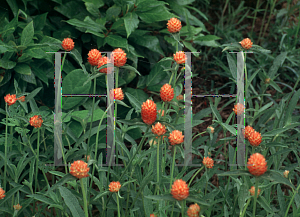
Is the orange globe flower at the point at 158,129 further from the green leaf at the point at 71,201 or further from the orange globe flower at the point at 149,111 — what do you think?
the green leaf at the point at 71,201

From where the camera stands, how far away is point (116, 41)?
157cm

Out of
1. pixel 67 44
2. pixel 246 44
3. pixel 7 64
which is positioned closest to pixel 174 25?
pixel 246 44

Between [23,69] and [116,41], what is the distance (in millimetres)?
460

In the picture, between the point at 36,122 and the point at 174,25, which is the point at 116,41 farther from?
the point at 36,122

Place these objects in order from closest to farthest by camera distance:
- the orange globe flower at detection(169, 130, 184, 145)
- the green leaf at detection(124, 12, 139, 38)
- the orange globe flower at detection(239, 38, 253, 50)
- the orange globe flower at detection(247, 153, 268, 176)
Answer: the orange globe flower at detection(247, 153, 268, 176) → the orange globe flower at detection(169, 130, 184, 145) → the orange globe flower at detection(239, 38, 253, 50) → the green leaf at detection(124, 12, 139, 38)

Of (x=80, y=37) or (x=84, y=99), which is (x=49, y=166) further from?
(x=80, y=37)

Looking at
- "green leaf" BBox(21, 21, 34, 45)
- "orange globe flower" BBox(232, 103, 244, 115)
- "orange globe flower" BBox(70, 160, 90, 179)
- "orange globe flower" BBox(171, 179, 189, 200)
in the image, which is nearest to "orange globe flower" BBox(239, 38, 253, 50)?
"orange globe flower" BBox(232, 103, 244, 115)

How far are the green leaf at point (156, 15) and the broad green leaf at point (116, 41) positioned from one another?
160 millimetres

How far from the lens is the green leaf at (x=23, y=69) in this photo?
1422 millimetres

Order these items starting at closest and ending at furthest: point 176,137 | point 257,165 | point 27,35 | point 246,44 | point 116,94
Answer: point 257,165
point 176,137
point 116,94
point 246,44
point 27,35

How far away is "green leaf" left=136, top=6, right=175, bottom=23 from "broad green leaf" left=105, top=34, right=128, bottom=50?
16cm

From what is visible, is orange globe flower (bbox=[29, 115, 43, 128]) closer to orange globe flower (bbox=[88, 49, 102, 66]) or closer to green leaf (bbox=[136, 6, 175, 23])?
orange globe flower (bbox=[88, 49, 102, 66])

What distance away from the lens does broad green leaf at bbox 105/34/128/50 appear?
5.10ft

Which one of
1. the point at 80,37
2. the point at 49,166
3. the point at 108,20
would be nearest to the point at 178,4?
the point at 108,20
